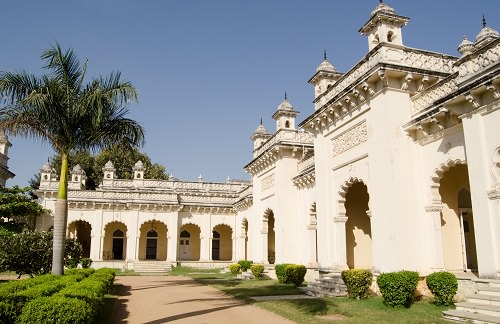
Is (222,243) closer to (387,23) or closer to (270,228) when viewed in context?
(270,228)

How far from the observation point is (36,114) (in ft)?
44.5

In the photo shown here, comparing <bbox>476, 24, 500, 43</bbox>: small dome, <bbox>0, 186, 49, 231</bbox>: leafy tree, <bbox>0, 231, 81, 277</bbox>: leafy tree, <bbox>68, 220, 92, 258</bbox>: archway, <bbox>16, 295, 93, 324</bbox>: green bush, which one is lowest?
<bbox>16, 295, 93, 324</bbox>: green bush

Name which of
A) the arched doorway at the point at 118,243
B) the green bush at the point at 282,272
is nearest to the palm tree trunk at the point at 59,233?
the green bush at the point at 282,272

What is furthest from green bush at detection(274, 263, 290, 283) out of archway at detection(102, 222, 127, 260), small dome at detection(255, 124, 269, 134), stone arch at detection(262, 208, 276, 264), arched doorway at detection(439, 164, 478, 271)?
archway at detection(102, 222, 127, 260)

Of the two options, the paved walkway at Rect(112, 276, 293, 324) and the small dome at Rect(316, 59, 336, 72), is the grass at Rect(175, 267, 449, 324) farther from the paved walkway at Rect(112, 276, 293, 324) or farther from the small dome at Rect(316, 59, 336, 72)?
the small dome at Rect(316, 59, 336, 72)

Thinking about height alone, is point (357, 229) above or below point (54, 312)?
above

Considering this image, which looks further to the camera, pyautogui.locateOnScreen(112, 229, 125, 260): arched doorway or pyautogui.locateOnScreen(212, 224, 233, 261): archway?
pyautogui.locateOnScreen(212, 224, 233, 261): archway

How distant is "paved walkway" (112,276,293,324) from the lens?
9914 millimetres

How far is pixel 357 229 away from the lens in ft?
54.4

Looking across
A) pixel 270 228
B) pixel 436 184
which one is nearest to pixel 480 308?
pixel 436 184

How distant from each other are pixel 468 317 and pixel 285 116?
49.0 ft

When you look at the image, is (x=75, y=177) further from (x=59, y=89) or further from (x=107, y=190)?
Result: (x=59, y=89)

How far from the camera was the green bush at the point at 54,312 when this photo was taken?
6.77m

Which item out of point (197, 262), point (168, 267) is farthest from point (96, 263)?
point (197, 262)
